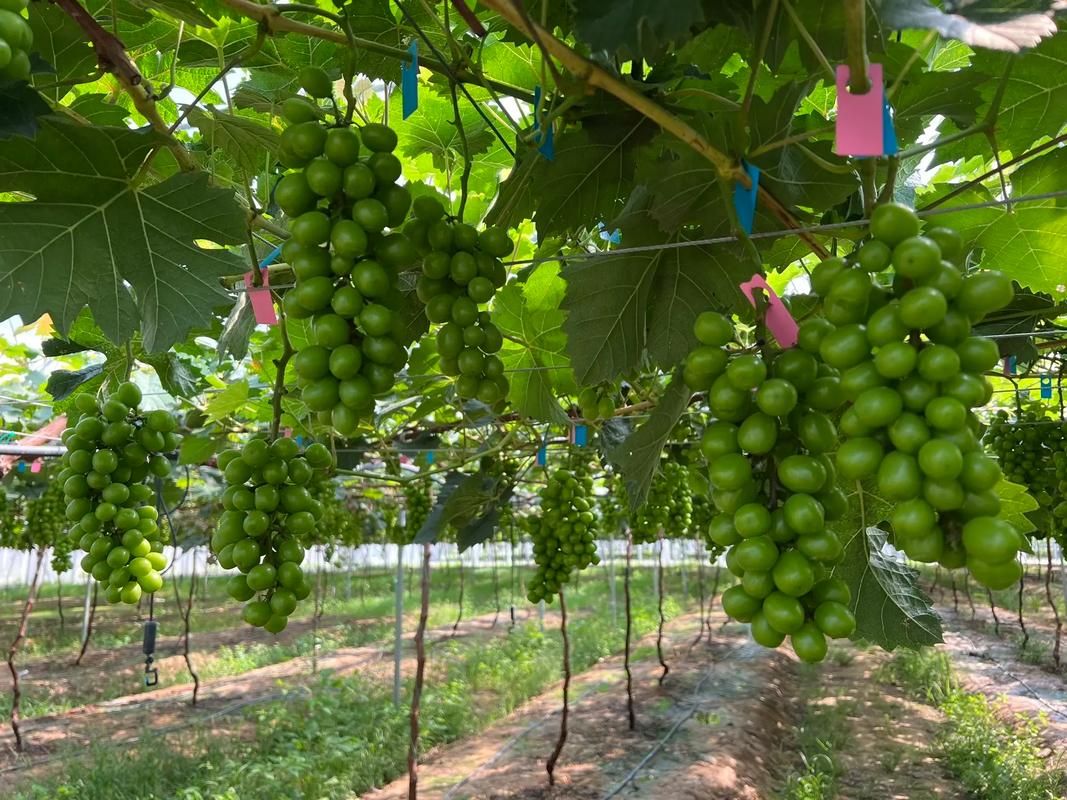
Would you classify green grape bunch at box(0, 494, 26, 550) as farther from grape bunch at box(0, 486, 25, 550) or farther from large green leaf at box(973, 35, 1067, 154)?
large green leaf at box(973, 35, 1067, 154)

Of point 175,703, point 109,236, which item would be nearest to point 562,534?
point 109,236

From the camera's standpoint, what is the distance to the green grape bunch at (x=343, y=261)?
101 cm

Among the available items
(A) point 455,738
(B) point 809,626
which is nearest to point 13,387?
(A) point 455,738

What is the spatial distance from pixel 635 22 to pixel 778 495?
2.05ft

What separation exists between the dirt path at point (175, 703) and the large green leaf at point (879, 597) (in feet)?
32.5

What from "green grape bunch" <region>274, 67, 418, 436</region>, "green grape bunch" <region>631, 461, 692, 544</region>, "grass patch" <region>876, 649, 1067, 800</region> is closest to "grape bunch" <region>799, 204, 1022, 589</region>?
"green grape bunch" <region>274, 67, 418, 436</region>

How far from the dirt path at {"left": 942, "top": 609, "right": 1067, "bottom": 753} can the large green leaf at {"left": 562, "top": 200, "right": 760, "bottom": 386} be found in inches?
281

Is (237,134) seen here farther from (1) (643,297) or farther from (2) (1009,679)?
(2) (1009,679)

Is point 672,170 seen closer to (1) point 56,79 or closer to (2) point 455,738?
(1) point 56,79

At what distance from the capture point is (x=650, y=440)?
4.50ft

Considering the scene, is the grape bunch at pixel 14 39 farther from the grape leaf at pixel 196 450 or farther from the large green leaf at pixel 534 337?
the grape leaf at pixel 196 450

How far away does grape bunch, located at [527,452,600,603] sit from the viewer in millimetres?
4285

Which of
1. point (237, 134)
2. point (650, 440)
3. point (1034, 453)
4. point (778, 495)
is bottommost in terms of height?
point (778, 495)

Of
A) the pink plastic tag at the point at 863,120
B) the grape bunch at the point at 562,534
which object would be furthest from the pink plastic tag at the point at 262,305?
the grape bunch at the point at 562,534
